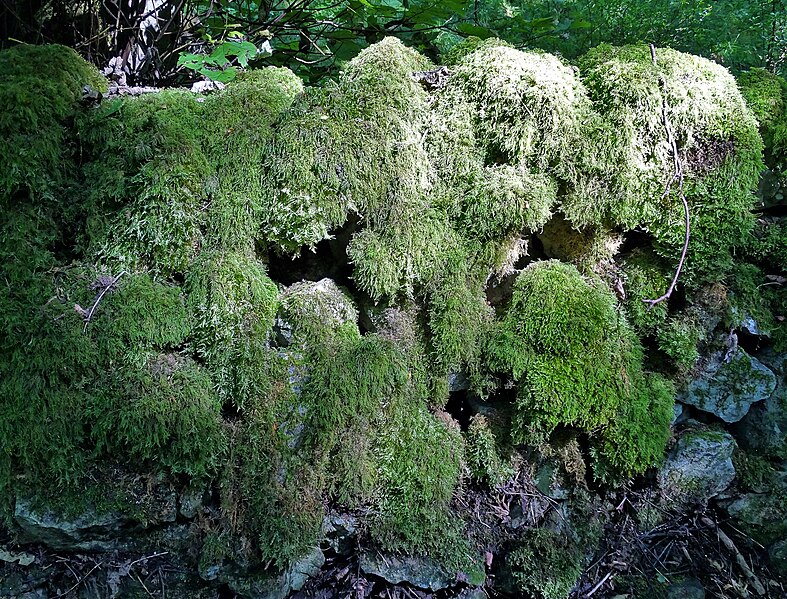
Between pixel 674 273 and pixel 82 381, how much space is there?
2.68 m

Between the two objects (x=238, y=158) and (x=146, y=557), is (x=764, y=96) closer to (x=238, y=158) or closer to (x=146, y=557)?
(x=238, y=158)

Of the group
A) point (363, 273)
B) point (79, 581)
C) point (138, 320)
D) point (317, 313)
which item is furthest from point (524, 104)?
point (79, 581)

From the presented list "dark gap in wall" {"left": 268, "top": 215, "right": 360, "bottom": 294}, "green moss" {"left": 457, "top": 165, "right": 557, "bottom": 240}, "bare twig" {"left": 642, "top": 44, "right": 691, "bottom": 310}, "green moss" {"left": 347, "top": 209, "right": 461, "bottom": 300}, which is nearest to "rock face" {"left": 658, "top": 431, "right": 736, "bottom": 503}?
"bare twig" {"left": 642, "top": 44, "right": 691, "bottom": 310}

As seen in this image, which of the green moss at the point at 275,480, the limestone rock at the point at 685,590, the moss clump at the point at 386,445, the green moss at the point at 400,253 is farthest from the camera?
the limestone rock at the point at 685,590

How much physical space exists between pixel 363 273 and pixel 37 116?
1463 mm

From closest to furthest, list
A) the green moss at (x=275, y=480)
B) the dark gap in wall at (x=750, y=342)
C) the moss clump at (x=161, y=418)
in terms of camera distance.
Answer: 1. the moss clump at (x=161, y=418)
2. the green moss at (x=275, y=480)
3. the dark gap in wall at (x=750, y=342)

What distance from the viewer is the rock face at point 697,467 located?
235 cm

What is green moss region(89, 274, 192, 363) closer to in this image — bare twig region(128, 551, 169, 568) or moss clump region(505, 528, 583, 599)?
bare twig region(128, 551, 169, 568)

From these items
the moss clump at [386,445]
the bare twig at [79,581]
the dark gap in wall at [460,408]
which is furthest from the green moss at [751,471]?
the bare twig at [79,581]

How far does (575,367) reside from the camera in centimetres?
213

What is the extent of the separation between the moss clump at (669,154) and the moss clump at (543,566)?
148 cm

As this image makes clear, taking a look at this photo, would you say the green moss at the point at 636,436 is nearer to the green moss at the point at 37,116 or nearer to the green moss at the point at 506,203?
the green moss at the point at 506,203

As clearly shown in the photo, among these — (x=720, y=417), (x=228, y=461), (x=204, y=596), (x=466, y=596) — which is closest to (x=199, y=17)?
(x=228, y=461)

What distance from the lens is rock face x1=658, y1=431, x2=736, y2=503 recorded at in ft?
7.70
